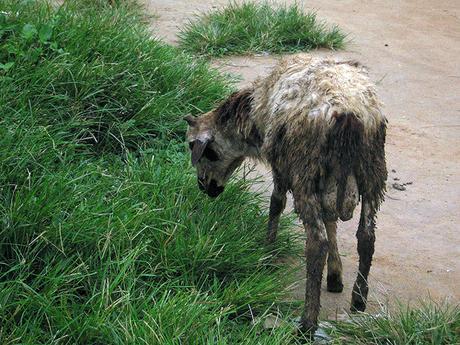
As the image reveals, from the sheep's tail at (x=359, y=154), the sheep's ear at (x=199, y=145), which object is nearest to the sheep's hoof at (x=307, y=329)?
the sheep's tail at (x=359, y=154)

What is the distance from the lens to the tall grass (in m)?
4.55

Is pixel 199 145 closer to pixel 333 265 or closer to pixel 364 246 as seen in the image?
pixel 333 265

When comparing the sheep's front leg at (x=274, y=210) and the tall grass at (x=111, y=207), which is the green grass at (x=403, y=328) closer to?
the tall grass at (x=111, y=207)

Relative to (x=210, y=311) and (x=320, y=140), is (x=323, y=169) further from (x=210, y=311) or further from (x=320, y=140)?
(x=210, y=311)

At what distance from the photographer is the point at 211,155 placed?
6141 mm

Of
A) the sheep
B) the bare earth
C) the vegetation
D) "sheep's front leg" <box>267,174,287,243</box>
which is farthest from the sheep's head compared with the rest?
the bare earth

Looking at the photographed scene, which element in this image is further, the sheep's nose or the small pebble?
the small pebble

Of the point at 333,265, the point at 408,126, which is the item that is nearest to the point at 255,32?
the point at 408,126

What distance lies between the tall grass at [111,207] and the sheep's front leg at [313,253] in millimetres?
214

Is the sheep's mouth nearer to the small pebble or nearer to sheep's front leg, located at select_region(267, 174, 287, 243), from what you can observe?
sheep's front leg, located at select_region(267, 174, 287, 243)

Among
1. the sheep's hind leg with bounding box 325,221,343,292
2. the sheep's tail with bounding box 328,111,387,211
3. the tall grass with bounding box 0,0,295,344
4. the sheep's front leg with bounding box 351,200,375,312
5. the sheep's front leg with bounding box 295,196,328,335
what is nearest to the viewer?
the tall grass with bounding box 0,0,295,344

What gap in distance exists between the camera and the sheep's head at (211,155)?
607 centimetres

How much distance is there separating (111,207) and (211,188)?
100 cm

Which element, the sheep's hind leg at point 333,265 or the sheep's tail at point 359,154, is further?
the sheep's hind leg at point 333,265
